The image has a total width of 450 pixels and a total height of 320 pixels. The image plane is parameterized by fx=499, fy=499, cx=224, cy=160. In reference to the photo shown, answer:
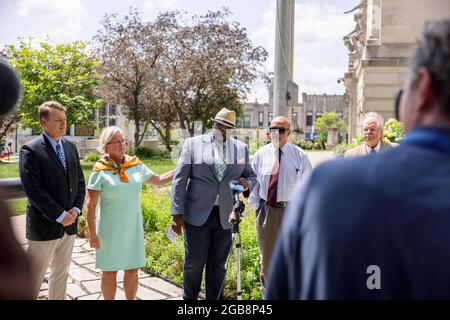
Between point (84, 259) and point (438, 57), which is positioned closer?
point (438, 57)

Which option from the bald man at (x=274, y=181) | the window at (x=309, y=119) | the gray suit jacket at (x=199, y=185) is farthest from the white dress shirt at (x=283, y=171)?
the window at (x=309, y=119)

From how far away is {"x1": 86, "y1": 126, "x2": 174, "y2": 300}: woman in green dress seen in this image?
4.64m

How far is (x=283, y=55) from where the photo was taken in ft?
23.1

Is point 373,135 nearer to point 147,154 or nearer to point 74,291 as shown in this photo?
point 74,291

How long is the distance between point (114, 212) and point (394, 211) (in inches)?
148

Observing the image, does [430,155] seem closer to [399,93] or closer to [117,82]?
[399,93]

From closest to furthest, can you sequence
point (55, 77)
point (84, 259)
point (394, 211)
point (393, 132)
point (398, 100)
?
point (394, 211), point (398, 100), point (84, 259), point (393, 132), point (55, 77)

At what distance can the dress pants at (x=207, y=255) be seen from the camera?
4.90 m

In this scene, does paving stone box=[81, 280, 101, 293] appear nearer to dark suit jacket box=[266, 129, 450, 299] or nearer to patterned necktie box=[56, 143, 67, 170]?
patterned necktie box=[56, 143, 67, 170]

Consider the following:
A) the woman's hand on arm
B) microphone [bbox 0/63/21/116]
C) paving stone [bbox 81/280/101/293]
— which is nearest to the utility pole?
the woman's hand on arm

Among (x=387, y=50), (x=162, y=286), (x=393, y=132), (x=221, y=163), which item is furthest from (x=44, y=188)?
(x=387, y=50)

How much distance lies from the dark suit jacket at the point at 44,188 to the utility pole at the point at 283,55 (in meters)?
Result: 3.36
